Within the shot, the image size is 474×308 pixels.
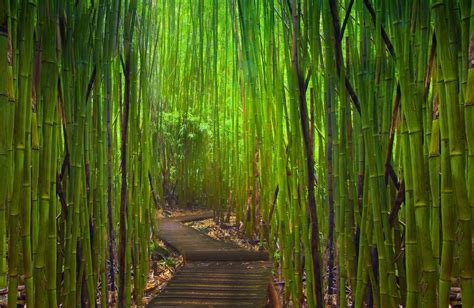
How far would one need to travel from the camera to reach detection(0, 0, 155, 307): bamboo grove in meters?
0.93

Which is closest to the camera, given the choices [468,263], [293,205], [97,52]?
[468,263]

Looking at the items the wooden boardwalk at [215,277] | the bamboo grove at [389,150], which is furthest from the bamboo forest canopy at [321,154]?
the wooden boardwalk at [215,277]

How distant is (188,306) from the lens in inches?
69.3

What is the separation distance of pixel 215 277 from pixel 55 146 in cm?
141

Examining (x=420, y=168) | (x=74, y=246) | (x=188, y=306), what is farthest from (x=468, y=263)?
(x=188, y=306)

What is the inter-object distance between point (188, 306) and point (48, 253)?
810 millimetres

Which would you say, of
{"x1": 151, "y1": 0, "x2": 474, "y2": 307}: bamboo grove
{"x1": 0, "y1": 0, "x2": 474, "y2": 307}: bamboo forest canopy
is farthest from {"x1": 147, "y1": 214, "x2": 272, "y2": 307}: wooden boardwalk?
{"x1": 151, "y1": 0, "x2": 474, "y2": 307}: bamboo grove

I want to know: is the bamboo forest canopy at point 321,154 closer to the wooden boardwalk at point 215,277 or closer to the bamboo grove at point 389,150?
the bamboo grove at point 389,150

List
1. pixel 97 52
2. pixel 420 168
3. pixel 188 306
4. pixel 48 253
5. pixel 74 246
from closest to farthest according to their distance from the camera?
1. pixel 420 168
2. pixel 48 253
3. pixel 74 246
4. pixel 97 52
5. pixel 188 306

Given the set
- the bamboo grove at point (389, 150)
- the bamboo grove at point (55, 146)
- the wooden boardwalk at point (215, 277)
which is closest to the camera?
the bamboo grove at point (389, 150)

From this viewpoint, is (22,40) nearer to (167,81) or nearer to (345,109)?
(345,109)

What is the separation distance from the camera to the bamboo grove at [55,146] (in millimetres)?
930

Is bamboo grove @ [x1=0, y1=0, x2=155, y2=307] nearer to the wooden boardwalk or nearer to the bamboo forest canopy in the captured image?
the bamboo forest canopy

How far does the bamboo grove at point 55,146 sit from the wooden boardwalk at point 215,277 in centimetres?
30
